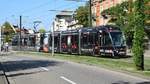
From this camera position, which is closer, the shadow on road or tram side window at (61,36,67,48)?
the shadow on road

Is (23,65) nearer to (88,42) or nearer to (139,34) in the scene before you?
(139,34)

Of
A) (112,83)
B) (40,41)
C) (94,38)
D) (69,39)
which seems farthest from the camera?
(40,41)

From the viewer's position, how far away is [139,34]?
27.2 meters

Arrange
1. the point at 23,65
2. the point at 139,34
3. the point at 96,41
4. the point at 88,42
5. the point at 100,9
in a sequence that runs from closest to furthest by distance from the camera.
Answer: the point at 139,34 < the point at 23,65 < the point at 96,41 < the point at 88,42 < the point at 100,9

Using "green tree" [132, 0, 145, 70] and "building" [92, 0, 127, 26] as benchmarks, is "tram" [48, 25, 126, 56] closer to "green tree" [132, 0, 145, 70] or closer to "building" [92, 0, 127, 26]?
"green tree" [132, 0, 145, 70]

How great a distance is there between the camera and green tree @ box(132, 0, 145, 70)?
26755 millimetres

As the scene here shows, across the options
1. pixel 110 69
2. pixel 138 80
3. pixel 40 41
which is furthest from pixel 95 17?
pixel 138 80

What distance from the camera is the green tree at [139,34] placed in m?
26.8

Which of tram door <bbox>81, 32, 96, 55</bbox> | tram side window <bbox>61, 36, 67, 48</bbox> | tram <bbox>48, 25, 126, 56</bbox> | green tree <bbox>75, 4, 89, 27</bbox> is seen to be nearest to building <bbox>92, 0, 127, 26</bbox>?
green tree <bbox>75, 4, 89, 27</bbox>

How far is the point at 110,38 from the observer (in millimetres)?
46812

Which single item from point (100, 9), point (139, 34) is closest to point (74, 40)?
point (139, 34)

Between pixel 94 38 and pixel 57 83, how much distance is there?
29.5 metres

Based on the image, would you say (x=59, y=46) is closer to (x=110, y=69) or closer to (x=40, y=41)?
(x=40, y=41)

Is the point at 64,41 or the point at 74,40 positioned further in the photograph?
the point at 64,41
